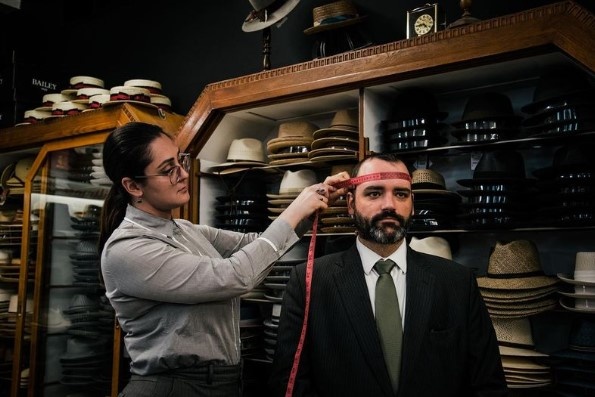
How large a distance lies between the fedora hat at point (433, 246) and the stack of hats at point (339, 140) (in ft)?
2.02

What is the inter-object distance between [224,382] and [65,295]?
134 inches

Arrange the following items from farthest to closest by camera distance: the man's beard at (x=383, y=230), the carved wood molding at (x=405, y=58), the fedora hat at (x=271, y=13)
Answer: the fedora hat at (x=271, y=13), the carved wood molding at (x=405, y=58), the man's beard at (x=383, y=230)

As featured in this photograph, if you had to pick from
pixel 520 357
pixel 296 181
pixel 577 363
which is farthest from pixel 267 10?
pixel 577 363

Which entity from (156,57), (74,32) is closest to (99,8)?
(74,32)

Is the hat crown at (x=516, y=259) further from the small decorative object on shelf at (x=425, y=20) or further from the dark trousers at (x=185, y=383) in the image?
the dark trousers at (x=185, y=383)

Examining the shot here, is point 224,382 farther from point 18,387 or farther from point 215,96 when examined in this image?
point 18,387

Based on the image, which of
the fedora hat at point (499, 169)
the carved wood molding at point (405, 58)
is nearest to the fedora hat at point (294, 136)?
the carved wood molding at point (405, 58)

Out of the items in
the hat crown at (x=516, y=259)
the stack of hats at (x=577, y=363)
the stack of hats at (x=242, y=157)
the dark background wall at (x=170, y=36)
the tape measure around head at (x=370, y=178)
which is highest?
the dark background wall at (x=170, y=36)

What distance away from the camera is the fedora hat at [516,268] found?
8.80 feet

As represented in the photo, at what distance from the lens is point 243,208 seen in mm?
3752

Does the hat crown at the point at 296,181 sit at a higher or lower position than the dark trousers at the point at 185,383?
higher

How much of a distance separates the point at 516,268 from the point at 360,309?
1.05 m

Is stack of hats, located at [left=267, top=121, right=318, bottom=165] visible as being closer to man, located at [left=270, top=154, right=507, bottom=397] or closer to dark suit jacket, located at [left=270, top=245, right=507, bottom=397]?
man, located at [left=270, top=154, right=507, bottom=397]

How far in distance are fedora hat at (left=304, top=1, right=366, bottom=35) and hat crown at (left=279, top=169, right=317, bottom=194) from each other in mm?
911
